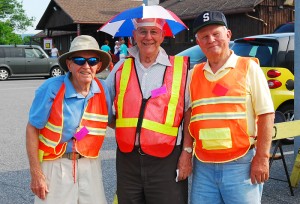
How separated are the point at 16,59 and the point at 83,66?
21856mm

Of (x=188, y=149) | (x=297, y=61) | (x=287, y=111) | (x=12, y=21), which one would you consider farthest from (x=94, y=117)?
(x=12, y=21)

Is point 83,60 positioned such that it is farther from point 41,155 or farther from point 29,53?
point 29,53

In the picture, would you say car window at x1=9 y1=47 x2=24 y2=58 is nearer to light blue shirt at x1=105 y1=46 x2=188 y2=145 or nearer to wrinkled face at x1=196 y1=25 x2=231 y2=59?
light blue shirt at x1=105 y1=46 x2=188 y2=145

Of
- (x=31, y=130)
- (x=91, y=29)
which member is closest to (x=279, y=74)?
(x=31, y=130)

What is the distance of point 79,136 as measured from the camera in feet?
10.6

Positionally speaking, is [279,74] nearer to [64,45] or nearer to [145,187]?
[145,187]

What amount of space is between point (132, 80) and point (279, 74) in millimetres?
5314

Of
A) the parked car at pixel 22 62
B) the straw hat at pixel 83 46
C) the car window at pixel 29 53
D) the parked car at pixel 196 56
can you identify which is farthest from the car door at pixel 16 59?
the straw hat at pixel 83 46

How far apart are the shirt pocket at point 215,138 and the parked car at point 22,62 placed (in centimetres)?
2162

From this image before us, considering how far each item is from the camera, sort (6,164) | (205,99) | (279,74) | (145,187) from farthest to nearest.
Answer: (279,74) → (6,164) → (145,187) → (205,99)

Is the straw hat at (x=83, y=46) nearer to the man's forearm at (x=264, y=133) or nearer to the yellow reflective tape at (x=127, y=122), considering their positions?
the yellow reflective tape at (x=127, y=122)

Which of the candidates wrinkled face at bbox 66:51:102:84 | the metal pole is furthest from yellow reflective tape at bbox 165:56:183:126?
the metal pole

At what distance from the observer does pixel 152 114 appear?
3.27 m

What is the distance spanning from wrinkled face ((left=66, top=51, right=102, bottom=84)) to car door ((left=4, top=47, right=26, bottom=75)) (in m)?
21.7
